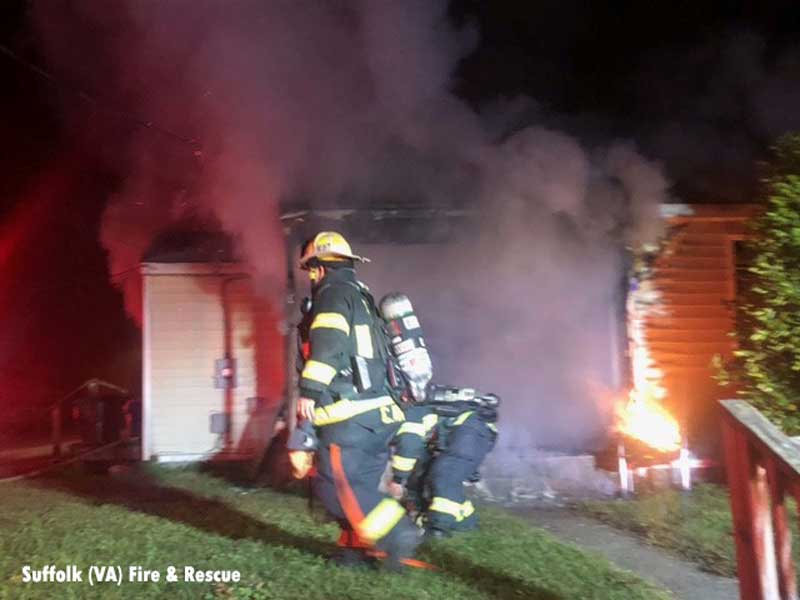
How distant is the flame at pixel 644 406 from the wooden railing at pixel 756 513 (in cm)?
413

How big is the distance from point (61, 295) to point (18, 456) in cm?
1051

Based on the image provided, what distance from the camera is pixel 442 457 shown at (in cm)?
538

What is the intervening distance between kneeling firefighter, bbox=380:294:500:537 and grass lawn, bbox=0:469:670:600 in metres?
0.27

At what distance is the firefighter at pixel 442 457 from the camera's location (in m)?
5.14

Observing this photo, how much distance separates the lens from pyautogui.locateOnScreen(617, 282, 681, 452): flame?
22.7ft

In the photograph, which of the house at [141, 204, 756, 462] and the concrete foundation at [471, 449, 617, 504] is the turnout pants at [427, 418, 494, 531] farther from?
the house at [141, 204, 756, 462]

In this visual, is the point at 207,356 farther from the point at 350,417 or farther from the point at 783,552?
the point at 783,552

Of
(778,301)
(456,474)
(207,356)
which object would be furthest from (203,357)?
(778,301)

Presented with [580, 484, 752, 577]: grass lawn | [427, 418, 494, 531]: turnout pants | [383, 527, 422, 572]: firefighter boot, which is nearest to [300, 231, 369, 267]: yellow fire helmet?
[383, 527, 422, 572]: firefighter boot

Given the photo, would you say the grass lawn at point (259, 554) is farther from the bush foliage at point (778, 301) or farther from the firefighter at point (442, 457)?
the bush foliage at point (778, 301)

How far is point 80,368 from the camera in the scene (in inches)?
806

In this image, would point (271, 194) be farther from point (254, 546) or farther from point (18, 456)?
point (18, 456)

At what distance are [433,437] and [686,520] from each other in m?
2.19

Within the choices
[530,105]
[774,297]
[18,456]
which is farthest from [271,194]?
[18,456]
